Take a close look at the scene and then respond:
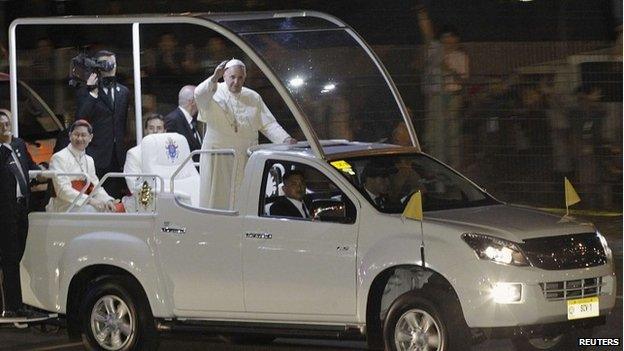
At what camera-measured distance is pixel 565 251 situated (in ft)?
33.7

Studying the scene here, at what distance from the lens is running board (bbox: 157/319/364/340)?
1051 centimetres

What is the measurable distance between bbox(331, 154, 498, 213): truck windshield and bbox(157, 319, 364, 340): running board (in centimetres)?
90

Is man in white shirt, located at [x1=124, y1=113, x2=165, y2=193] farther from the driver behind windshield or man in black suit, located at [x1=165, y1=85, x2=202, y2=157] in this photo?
the driver behind windshield

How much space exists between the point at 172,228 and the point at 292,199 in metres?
0.92

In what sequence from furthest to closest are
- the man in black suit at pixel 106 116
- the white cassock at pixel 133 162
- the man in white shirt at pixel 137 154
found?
the man in black suit at pixel 106 116
the white cassock at pixel 133 162
the man in white shirt at pixel 137 154

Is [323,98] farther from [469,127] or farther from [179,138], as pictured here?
[469,127]

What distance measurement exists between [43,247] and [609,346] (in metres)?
4.41

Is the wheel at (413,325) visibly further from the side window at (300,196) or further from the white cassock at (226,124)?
the white cassock at (226,124)

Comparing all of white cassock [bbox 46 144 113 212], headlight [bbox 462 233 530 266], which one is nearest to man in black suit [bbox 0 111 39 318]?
white cassock [bbox 46 144 113 212]

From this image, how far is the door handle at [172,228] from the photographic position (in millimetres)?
11117

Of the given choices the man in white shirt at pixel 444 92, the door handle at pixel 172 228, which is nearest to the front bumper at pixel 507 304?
the door handle at pixel 172 228

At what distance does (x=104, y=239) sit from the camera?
11.4 metres

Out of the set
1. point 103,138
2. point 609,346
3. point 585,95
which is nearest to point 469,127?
point 585,95

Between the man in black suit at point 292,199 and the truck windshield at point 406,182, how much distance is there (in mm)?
341
